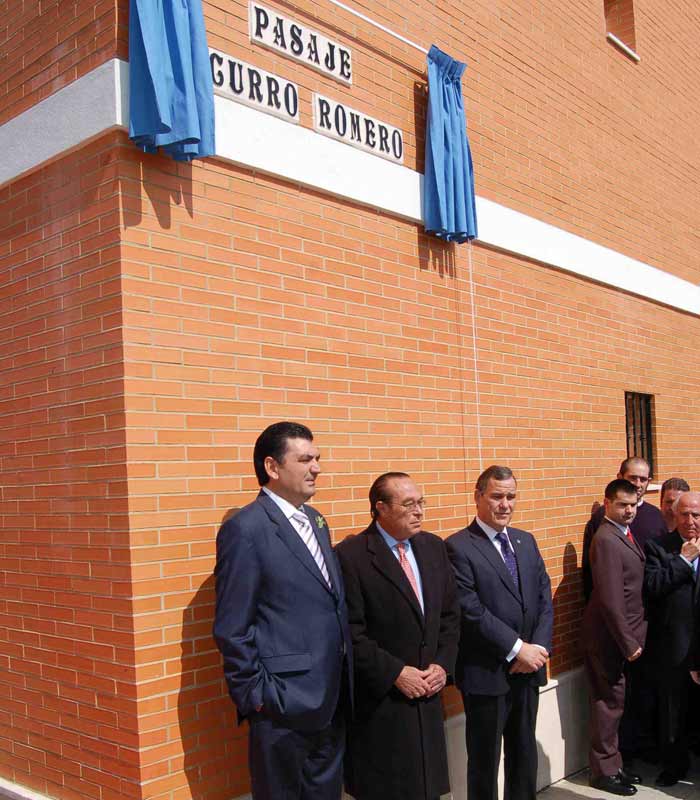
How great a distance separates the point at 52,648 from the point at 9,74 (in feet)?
9.88

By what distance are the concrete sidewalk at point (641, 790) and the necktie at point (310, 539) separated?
3235mm

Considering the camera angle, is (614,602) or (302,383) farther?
(614,602)

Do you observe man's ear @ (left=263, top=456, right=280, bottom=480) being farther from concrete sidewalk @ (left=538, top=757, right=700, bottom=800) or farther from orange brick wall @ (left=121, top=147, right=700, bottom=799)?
concrete sidewalk @ (left=538, top=757, right=700, bottom=800)

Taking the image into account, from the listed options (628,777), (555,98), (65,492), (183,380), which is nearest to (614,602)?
(628,777)

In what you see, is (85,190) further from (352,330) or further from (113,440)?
(352,330)

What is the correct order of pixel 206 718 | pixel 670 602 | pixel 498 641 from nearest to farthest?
pixel 206 718 → pixel 498 641 → pixel 670 602

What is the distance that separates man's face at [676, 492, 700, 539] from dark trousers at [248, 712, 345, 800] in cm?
355

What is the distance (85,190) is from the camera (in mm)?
4215

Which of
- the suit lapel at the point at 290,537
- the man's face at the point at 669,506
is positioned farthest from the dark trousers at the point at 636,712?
the suit lapel at the point at 290,537

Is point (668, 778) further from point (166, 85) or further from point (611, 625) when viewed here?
point (166, 85)

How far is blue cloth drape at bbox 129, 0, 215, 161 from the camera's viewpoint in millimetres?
4027

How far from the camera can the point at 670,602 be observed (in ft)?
21.1

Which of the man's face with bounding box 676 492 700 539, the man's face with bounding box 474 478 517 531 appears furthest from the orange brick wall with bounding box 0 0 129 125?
the man's face with bounding box 676 492 700 539

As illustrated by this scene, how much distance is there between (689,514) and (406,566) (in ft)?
9.21
